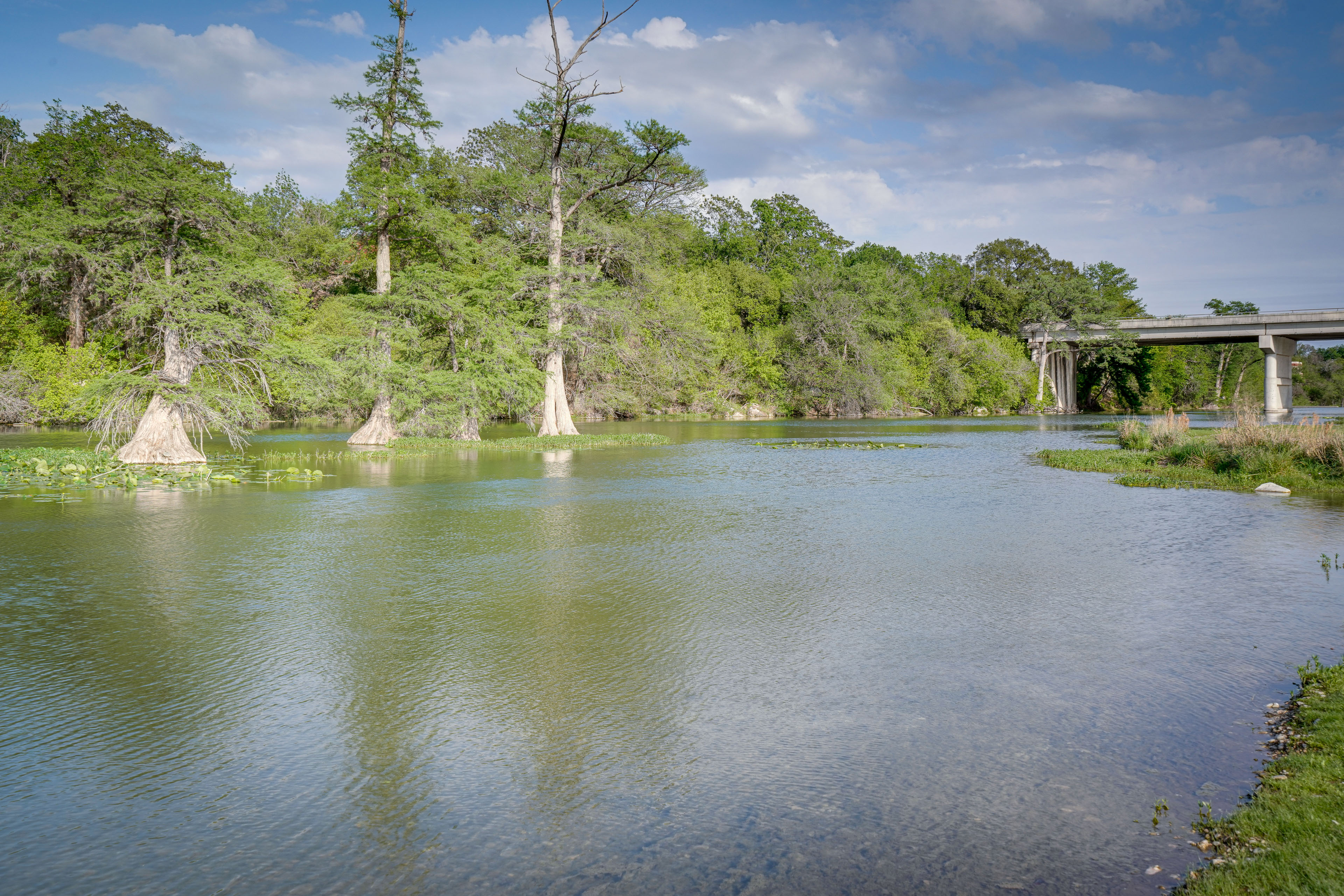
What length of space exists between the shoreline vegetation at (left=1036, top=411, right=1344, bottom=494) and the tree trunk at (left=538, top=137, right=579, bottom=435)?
20749 mm

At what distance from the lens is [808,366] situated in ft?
220

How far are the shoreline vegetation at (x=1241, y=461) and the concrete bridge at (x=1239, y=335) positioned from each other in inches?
2034

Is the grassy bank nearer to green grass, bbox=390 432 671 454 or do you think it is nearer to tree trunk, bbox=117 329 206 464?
tree trunk, bbox=117 329 206 464

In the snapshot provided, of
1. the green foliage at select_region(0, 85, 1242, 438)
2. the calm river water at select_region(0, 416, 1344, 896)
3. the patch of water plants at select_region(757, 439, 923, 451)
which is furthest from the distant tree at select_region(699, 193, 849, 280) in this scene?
the calm river water at select_region(0, 416, 1344, 896)

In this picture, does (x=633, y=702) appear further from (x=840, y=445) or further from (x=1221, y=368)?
(x=1221, y=368)

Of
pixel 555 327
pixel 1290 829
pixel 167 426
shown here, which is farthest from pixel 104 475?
pixel 1290 829

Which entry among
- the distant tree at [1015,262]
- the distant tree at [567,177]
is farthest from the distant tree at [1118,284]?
the distant tree at [567,177]

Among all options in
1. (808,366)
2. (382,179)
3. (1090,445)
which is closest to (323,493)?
(382,179)

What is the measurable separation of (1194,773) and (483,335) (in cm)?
3136

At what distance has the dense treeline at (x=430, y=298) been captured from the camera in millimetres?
22016

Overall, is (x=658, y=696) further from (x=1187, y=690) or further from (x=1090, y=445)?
(x=1090, y=445)

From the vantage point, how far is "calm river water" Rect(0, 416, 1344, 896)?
381cm

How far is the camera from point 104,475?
63.1 ft

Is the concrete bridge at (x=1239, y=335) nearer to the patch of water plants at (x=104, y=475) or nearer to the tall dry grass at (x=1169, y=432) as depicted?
the tall dry grass at (x=1169, y=432)
